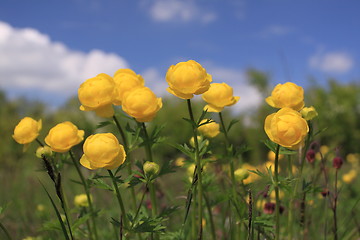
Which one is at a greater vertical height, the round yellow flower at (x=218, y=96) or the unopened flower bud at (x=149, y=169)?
the round yellow flower at (x=218, y=96)

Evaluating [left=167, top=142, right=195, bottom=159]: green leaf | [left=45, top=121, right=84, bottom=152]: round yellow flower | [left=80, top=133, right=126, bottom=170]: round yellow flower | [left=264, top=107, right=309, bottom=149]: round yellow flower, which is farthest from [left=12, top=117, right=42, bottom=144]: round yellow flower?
[left=264, top=107, right=309, bottom=149]: round yellow flower

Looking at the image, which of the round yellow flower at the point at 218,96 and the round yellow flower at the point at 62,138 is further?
the round yellow flower at the point at 218,96

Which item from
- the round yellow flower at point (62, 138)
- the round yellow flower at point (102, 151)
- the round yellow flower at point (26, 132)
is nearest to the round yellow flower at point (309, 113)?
the round yellow flower at point (102, 151)

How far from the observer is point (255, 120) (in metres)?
11.7

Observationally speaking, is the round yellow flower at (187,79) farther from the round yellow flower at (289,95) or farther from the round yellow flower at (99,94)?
the round yellow flower at (289,95)

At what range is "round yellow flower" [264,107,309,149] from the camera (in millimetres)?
946

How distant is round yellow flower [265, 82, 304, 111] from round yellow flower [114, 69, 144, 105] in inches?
18.2

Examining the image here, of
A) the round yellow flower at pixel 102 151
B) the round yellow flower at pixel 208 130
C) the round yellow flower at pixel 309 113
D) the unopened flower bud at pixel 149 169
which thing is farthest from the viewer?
the round yellow flower at pixel 208 130

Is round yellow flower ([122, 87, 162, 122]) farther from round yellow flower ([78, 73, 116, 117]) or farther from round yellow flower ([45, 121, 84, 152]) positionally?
round yellow flower ([45, 121, 84, 152])

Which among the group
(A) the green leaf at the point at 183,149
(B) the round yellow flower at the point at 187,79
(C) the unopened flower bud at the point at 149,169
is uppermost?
(B) the round yellow flower at the point at 187,79

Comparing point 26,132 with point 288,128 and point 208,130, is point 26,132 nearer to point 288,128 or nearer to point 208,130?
point 208,130

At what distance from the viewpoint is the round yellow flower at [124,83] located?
3.60 ft

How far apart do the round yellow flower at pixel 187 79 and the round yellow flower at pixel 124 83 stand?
189 mm

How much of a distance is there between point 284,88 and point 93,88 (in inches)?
23.9
